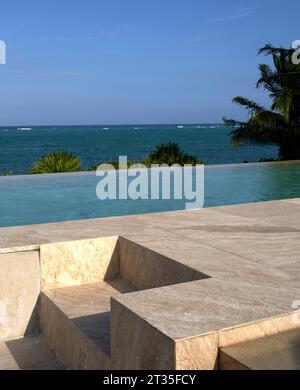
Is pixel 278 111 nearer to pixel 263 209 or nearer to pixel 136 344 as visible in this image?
pixel 263 209

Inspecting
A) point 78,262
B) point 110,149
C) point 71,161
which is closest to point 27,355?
point 78,262

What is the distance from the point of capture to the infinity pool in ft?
21.4

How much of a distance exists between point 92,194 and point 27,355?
4850mm

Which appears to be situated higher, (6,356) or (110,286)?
(110,286)

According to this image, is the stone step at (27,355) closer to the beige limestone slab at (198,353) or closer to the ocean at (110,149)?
the beige limestone slab at (198,353)

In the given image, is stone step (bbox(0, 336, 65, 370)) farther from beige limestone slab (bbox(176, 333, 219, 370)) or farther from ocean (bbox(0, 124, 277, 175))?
ocean (bbox(0, 124, 277, 175))

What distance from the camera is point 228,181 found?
9.59 meters

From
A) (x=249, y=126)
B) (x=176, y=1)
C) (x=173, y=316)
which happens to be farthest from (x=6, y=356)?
(x=176, y=1)

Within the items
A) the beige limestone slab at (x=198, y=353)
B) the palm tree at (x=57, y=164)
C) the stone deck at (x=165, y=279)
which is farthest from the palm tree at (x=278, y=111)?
the beige limestone slab at (x=198, y=353)

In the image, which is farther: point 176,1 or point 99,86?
point 99,86

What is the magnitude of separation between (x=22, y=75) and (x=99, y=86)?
1636 centimetres

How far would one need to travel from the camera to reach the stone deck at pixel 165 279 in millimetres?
2031

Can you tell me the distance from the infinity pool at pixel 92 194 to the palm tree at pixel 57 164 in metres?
2.40

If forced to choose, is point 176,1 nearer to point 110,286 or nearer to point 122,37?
point 122,37
